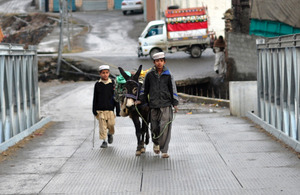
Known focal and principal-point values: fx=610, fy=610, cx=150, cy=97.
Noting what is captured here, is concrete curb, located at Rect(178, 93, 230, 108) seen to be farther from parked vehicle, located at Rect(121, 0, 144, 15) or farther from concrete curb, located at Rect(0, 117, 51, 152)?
parked vehicle, located at Rect(121, 0, 144, 15)

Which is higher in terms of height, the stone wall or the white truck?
the white truck

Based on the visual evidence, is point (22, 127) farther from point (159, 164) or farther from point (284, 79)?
point (284, 79)

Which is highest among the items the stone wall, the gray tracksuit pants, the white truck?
the white truck

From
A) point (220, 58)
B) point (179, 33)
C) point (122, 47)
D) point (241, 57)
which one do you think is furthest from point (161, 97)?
point (122, 47)

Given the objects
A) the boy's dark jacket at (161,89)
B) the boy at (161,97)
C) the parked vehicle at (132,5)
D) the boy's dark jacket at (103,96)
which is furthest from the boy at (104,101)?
the parked vehicle at (132,5)

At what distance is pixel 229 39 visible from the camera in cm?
2855

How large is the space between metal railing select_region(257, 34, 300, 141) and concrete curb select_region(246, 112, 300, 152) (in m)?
0.08

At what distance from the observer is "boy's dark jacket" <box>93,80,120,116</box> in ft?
37.2

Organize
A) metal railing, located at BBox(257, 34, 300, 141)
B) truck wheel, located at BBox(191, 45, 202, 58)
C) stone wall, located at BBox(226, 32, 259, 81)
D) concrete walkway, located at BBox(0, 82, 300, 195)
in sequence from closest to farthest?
concrete walkway, located at BBox(0, 82, 300, 195), metal railing, located at BBox(257, 34, 300, 141), stone wall, located at BBox(226, 32, 259, 81), truck wheel, located at BBox(191, 45, 202, 58)

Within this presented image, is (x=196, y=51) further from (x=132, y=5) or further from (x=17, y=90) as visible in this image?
(x=132, y=5)

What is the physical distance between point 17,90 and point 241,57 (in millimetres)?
16171

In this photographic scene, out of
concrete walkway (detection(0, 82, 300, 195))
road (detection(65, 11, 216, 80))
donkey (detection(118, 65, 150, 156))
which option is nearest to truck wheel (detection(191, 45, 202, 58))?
road (detection(65, 11, 216, 80))

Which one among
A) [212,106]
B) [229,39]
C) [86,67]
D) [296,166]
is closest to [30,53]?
[296,166]

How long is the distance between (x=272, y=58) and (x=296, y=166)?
427 cm
